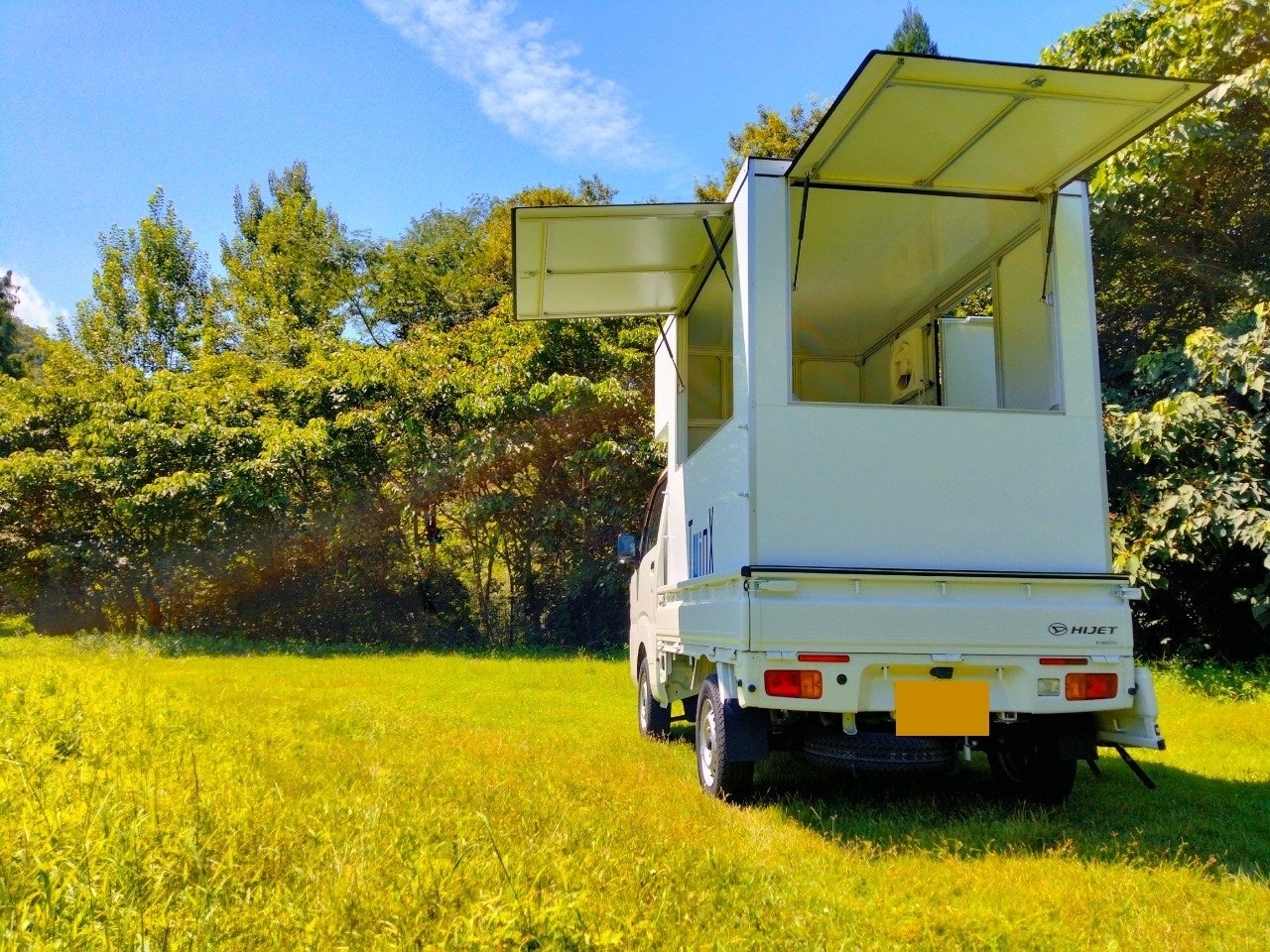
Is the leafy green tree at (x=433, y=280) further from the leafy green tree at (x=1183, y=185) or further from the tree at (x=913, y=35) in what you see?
the leafy green tree at (x=1183, y=185)

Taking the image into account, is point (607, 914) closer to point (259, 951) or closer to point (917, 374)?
point (259, 951)

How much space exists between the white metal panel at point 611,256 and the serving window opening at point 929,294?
59 centimetres

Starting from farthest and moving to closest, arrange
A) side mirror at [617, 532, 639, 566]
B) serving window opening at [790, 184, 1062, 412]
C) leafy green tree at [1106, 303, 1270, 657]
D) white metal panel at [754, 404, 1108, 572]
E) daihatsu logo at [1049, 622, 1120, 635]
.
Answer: leafy green tree at [1106, 303, 1270, 657] < side mirror at [617, 532, 639, 566] < serving window opening at [790, 184, 1062, 412] < white metal panel at [754, 404, 1108, 572] < daihatsu logo at [1049, 622, 1120, 635]

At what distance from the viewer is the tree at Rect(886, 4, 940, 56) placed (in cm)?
1986

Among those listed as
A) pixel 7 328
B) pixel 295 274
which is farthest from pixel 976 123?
pixel 7 328

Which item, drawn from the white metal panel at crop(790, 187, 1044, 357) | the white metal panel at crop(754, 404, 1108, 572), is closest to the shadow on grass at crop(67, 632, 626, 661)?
the white metal panel at crop(790, 187, 1044, 357)

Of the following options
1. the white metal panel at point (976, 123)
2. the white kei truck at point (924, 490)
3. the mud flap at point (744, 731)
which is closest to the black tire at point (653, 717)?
the white kei truck at point (924, 490)

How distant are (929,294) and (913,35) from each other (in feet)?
53.4

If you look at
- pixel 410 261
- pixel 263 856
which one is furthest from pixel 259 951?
pixel 410 261

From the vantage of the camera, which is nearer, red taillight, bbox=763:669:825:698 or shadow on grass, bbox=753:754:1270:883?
shadow on grass, bbox=753:754:1270:883

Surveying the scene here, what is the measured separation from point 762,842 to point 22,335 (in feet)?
133

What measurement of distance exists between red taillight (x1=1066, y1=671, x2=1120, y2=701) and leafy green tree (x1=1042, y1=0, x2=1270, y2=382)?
6634 mm

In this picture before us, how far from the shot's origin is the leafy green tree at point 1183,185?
9016 mm

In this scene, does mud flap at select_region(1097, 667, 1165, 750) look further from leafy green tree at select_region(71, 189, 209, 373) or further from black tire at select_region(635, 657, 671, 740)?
leafy green tree at select_region(71, 189, 209, 373)
